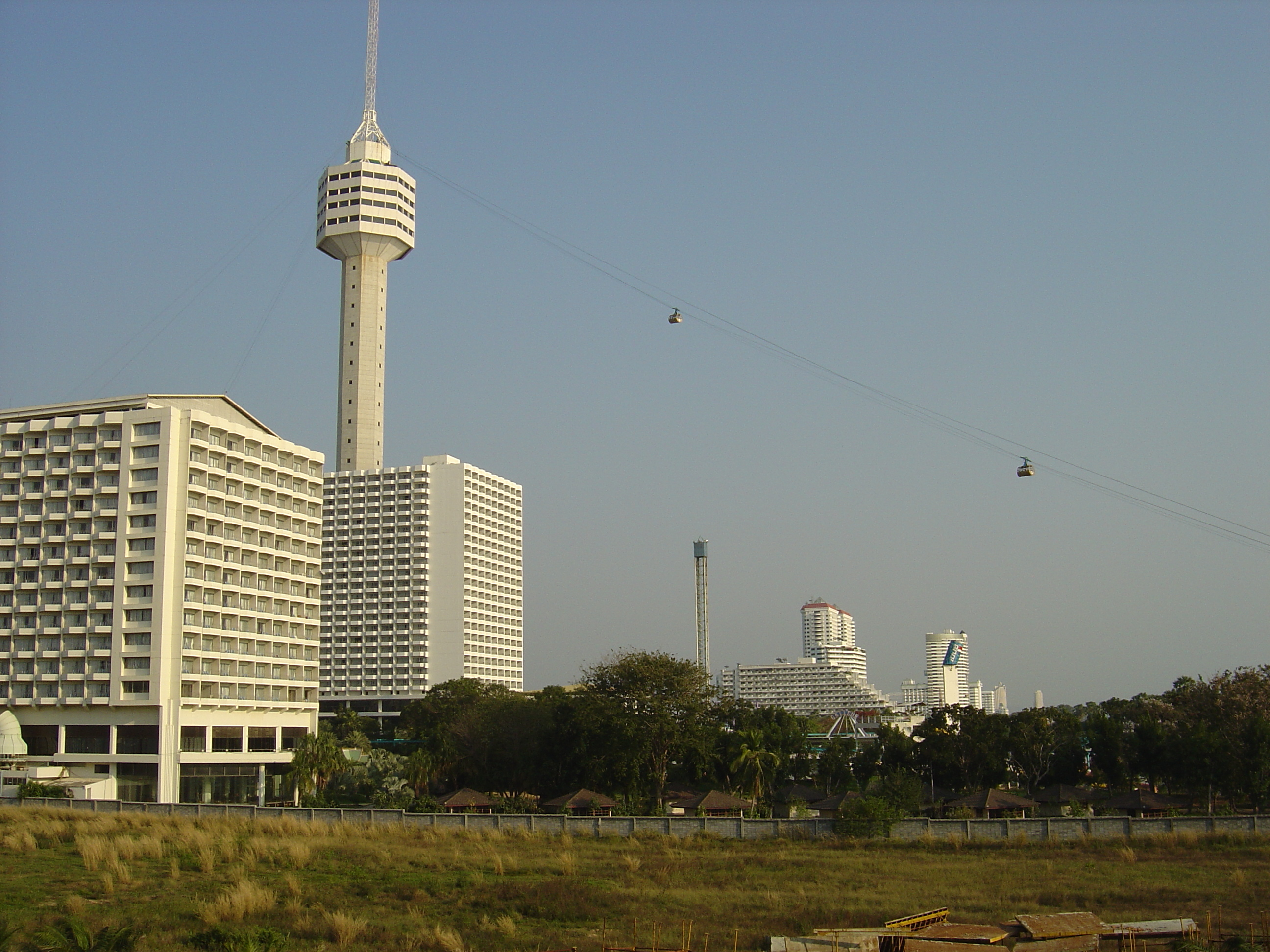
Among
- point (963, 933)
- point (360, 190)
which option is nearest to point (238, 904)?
point (963, 933)

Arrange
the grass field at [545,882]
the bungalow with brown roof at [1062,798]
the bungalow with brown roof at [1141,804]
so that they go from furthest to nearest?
the bungalow with brown roof at [1062,798], the bungalow with brown roof at [1141,804], the grass field at [545,882]

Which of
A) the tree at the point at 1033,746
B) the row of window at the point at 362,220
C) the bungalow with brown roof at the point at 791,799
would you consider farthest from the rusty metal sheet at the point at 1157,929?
the row of window at the point at 362,220

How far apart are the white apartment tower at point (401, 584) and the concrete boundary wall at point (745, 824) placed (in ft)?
361

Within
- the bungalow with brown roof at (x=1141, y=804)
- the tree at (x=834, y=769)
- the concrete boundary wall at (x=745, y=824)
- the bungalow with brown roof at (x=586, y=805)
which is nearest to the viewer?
Answer: the concrete boundary wall at (x=745, y=824)

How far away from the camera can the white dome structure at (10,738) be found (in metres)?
78.5

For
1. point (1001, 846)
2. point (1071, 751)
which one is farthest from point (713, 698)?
point (1001, 846)

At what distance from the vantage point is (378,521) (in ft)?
544

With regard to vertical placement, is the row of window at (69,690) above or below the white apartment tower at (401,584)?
below

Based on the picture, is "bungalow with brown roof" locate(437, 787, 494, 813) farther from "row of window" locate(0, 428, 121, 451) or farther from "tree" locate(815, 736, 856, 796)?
"row of window" locate(0, 428, 121, 451)

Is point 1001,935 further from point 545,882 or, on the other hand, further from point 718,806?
point 718,806

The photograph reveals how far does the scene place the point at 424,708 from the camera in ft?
404

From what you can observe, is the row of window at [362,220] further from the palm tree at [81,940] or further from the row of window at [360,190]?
the palm tree at [81,940]

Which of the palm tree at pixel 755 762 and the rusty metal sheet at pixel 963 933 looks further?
the palm tree at pixel 755 762

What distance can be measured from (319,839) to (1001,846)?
2496 cm
